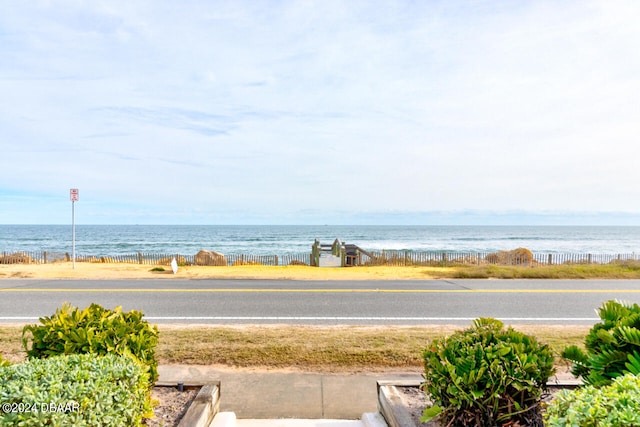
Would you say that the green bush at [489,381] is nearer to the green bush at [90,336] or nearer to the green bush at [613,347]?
the green bush at [613,347]

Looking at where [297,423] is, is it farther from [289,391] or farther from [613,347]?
[613,347]

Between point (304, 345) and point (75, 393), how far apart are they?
373 cm

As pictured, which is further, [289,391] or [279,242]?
[279,242]

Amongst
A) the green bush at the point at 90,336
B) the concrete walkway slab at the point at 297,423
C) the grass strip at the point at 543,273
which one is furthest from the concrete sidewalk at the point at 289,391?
the grass strip at the point at 543,273

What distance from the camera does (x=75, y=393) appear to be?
8.18 feet

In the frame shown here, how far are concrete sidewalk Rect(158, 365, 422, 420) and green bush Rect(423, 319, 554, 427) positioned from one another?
1282 mm

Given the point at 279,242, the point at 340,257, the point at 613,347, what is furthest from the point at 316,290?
the point at 279,242

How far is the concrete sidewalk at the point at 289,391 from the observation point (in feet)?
13.6

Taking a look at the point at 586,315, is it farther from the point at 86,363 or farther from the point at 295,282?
the point at 86,363

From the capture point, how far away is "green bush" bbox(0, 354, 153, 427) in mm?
2396

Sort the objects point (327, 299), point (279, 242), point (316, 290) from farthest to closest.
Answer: point (279, 242) → point (316, 290) → point (327, 299)

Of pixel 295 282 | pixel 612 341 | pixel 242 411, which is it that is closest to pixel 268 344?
pixel 242 411

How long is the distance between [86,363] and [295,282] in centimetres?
1126

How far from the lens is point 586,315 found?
30.2ft
